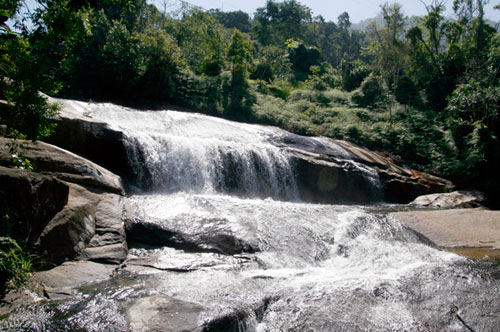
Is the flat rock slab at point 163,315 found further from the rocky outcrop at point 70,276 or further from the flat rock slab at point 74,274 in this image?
the flat rock slab at point 74,274

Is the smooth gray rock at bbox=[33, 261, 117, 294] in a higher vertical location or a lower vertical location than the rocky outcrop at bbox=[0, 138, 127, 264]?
lower

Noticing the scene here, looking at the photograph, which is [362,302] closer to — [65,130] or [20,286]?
[20,286]

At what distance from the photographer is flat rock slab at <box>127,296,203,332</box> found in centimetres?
332

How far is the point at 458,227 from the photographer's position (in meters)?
7.84

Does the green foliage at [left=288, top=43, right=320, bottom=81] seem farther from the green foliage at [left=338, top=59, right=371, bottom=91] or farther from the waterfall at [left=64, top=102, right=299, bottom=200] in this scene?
the waterfall at [left=64, top=102, right=299, bottom=200]

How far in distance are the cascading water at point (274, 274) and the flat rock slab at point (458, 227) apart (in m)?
0.44

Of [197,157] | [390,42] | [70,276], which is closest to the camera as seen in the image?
[70,276]

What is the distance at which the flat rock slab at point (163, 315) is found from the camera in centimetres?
332

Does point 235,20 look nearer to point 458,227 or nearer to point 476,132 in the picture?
point 476,132

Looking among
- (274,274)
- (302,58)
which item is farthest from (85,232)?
(302,58)

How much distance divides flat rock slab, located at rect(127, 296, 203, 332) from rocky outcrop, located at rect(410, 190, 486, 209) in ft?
35.1

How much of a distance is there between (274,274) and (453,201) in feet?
32.2

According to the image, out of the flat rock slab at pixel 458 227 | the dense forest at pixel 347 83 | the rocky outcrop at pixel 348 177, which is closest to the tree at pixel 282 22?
the dense forest at pixel 347 83

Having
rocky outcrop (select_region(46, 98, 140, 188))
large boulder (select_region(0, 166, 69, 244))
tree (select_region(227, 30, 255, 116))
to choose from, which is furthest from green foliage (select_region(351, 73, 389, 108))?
large boulder (select_region(0, 166, 69, 244))
